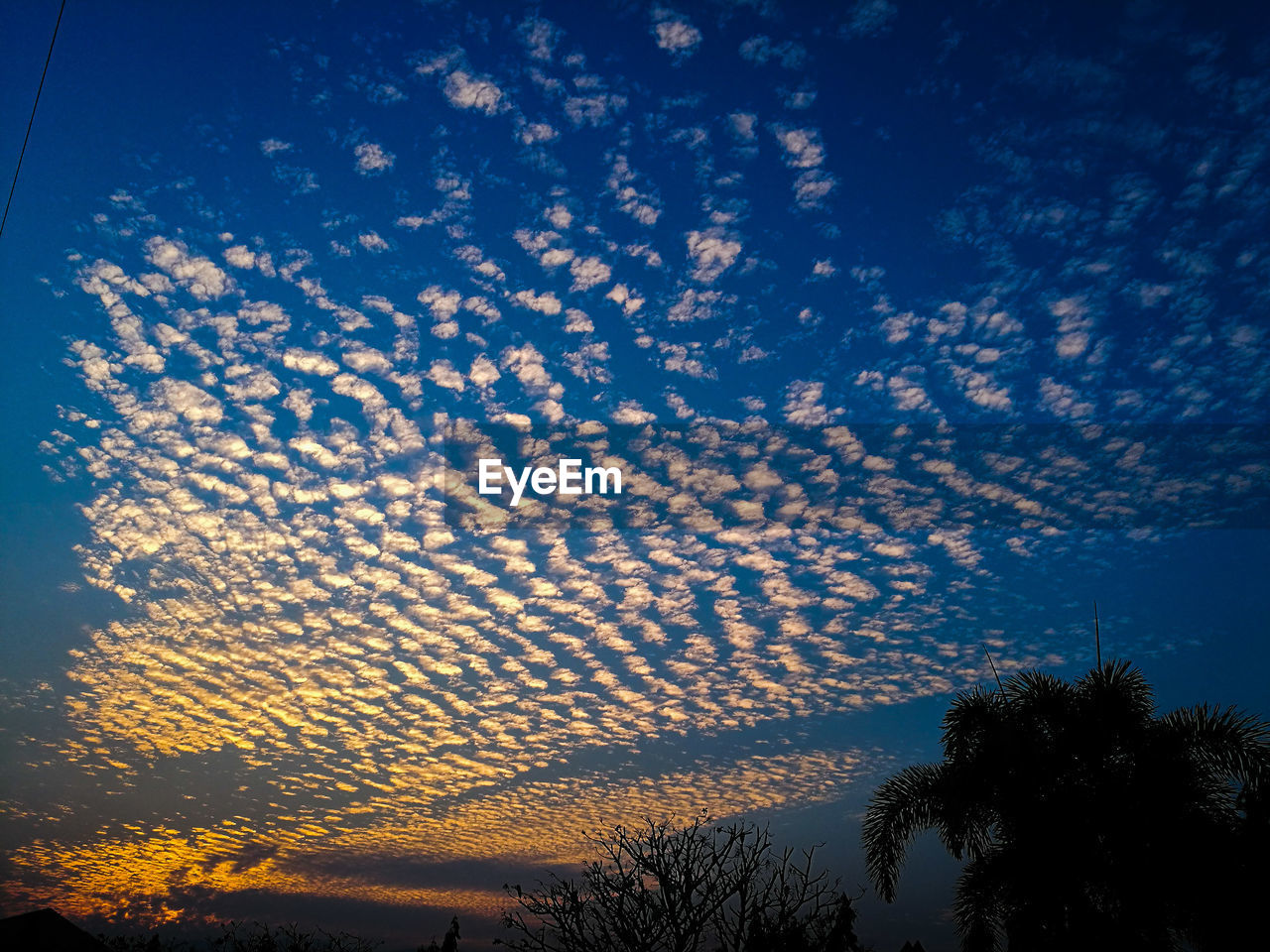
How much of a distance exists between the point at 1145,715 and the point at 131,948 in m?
103

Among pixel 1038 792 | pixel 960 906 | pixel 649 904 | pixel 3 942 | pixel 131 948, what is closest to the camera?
pixel 1038 792

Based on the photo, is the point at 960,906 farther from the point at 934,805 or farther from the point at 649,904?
the point at 649,904

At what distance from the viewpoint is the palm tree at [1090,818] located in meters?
11.2

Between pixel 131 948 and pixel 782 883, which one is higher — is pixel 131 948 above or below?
below

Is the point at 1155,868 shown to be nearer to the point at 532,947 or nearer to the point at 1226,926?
the point at 1226,926

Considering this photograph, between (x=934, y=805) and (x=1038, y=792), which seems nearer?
(x=1038, y=792)

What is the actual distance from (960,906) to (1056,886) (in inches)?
99.9

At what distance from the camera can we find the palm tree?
11.2 meters

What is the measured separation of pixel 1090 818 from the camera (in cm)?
1235

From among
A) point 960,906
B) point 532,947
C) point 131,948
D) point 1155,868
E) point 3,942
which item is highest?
point 1155,868

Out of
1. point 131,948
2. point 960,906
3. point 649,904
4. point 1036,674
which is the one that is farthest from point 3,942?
point 1036,674

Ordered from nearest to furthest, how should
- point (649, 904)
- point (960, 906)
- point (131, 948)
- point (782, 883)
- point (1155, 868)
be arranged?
point (1155, 868) < point (960, 906) < point (649, 904) < point (782, 883) < point (131, 948)

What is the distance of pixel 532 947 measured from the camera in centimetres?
1920

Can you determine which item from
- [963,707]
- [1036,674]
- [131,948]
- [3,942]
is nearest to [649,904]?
[963,707]
